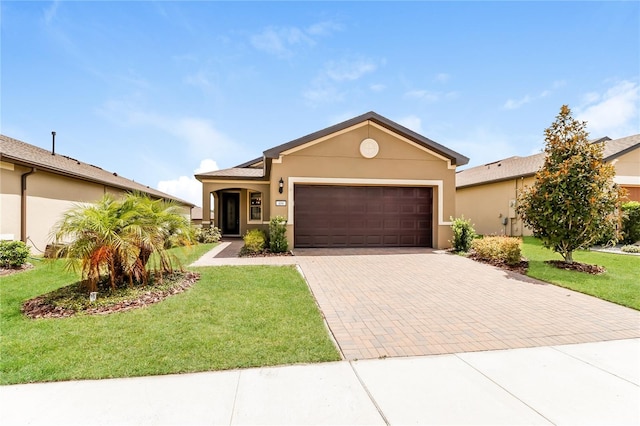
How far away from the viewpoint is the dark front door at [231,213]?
17938mm

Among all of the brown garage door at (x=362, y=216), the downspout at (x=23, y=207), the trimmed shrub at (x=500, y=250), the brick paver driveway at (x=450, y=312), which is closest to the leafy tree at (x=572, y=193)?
the trimmed shrub at (x=500, y=250)

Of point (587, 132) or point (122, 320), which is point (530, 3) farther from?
point (122, 320)

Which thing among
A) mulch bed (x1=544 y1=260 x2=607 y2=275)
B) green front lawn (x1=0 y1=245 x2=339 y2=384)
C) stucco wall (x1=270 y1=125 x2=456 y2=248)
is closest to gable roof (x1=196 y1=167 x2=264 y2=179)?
stucco wall (x1=270 y1=125 x2=456 y2=248)

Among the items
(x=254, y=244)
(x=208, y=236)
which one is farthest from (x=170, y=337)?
→ (x=208, y=236)

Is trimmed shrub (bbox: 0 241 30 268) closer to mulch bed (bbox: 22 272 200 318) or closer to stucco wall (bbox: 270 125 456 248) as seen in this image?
mulch bed (bbox: 22 272 200 318)

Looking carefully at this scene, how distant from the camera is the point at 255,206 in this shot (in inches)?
663

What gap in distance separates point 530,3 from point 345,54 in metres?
5.79

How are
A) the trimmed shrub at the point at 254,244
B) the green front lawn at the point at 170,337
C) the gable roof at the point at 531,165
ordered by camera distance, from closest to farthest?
1. the green front lawn at the point at 170,337
2. the trimmed shrub at the point at 254,244
3. the gable roof at the point at 531,165

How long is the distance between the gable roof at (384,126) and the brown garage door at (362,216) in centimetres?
164

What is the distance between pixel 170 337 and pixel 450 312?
4.44 metres

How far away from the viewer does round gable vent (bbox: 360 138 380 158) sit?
11258mm

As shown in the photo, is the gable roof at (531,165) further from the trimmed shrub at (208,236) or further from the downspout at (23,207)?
the downspout at (23,207)

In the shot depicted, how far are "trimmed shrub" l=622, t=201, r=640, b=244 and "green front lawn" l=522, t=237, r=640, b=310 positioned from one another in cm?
336

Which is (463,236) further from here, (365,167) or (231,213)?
(231,213)
